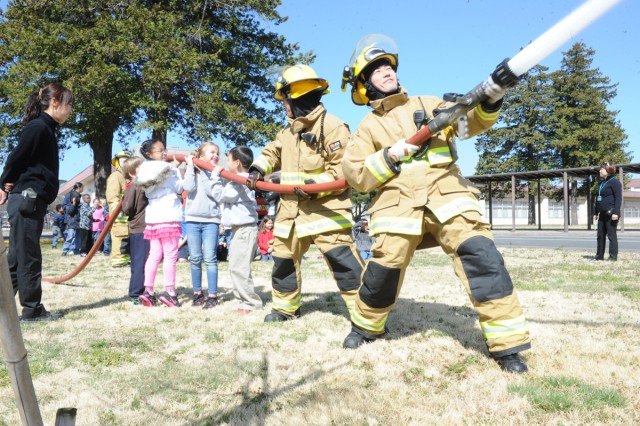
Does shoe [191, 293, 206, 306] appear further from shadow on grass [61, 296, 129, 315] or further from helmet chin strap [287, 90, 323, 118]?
helmet chin strap [287, 90, 323, 118]

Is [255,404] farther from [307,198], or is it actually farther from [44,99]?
[44,99]

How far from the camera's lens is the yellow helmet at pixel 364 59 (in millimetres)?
4027

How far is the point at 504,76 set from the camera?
3.01 meters

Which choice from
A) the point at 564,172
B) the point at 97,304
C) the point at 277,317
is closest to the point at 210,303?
the point at 277,317

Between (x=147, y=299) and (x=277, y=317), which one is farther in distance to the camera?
(x=147, y=299)

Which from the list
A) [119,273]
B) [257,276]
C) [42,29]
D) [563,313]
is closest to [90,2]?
[42,29]

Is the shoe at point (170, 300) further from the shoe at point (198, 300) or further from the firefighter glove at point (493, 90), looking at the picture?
the firefighter glove at point (493, 90)

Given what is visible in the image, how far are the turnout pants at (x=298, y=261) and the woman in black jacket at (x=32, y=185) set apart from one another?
2345 mm

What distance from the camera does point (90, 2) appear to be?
18.9 meters

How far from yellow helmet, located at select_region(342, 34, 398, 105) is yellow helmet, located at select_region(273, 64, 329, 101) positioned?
24.0 inches

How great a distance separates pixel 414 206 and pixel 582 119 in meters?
48.4

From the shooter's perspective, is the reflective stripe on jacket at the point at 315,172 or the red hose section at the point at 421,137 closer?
the red hose section at the point at 421,137

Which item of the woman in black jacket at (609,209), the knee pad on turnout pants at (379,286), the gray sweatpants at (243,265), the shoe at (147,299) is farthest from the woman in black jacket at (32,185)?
the woman in black jacket at (609,209)

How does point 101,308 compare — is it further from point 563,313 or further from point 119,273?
point 563,313
